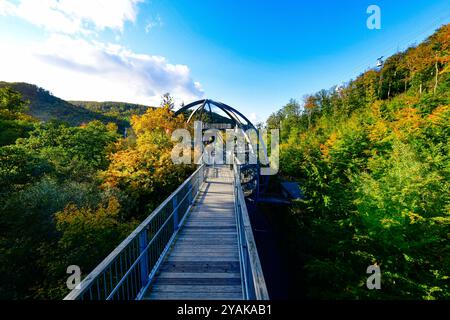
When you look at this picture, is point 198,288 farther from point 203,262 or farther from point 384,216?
point 384,216

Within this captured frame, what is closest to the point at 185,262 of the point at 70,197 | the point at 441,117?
the point at 70,197

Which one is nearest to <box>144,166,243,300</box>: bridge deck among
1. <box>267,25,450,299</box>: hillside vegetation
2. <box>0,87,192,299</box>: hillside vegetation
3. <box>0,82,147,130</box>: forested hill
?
<box>0,87,192,299</box>: hillside vegetation

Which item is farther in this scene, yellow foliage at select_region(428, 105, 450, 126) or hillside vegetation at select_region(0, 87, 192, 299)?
yellow foliage at select_region(428, 105, 450, 126)

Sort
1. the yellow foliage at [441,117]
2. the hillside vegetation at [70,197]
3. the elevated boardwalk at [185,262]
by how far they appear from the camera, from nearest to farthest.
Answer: the elevated boardwalk at [185,262], the hillside vegetation at [70,197], the yellow foliage at [441,117]

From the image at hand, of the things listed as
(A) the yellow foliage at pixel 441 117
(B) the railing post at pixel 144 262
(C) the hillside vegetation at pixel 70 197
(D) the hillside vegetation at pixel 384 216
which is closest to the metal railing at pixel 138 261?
(B) the railing post at pixel 144 262

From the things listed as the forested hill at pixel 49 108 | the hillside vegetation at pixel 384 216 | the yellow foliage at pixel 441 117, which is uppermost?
the forested hill at pixel 49 108

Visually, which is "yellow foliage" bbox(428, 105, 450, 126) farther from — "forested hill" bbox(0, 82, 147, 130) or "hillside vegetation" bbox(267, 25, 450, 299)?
"forested hill" bbox(0, 82, 147, 130)

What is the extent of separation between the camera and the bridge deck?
3305 mm

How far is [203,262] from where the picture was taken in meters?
4.07

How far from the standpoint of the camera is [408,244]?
22.1 feet

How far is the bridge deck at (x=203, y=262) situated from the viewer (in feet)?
10.8

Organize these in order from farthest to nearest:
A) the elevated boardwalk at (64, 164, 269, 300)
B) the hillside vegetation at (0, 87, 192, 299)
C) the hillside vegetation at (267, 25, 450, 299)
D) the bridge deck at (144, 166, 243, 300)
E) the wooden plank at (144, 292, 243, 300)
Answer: the hillside vegetation at (267, 25, 450, 299)
the hillside vegetation at (0, 87, 192, 299)
the bridge deck at (144, 166, 243, 300)
the wooden plank at (144, 292, 243, 300)
the elevated boardwalk at (64, 164, 269, 300)

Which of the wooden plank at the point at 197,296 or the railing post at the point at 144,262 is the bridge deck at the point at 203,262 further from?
the railing post at the point at 144,262
